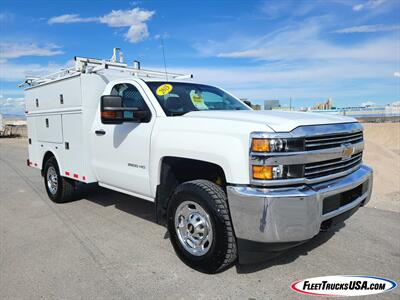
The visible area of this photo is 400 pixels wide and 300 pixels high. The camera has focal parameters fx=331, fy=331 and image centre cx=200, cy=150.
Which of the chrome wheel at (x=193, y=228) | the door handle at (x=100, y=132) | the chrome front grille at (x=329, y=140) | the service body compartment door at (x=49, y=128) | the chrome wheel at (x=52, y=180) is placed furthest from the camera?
the chrome wheel at (x=52, y=180)

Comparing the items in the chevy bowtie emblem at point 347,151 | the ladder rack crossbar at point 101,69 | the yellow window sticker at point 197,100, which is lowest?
the chevy bowtie emblem at point 347,151

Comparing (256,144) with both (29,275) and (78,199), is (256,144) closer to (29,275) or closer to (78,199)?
(29,275)

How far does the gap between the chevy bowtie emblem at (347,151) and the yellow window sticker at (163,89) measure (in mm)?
2191

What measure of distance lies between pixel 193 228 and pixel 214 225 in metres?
0.36

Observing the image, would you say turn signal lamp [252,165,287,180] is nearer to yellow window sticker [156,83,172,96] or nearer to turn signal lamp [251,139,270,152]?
turn signal lamp [251,139,270,152]

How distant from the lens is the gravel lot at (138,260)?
3.08 m

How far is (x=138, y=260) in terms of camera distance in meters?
3.69

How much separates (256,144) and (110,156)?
98.7 inches

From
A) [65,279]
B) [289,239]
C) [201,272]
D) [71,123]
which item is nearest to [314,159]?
[289,239]
